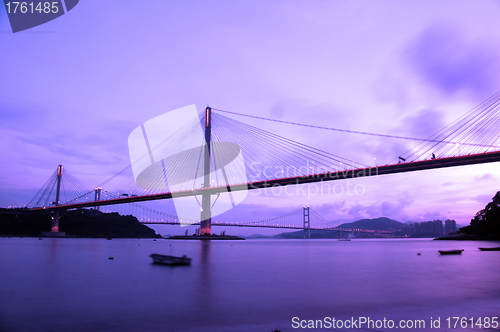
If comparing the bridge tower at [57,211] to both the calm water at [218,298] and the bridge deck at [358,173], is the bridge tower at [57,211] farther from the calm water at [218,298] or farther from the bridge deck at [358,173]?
the calm water at [218,298]

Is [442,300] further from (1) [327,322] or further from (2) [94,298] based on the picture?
(2) [94,298]

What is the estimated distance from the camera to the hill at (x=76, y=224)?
303 feet

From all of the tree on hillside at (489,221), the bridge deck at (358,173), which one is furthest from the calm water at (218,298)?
the tree on hillside at (489,221)

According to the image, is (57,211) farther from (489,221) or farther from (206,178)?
(489,221)

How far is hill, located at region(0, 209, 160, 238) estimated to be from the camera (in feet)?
303

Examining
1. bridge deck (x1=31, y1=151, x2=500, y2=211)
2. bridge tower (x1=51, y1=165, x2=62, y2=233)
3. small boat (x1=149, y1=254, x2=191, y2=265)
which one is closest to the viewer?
small boat (x1=149, y1=254, x2=191, y2=265)

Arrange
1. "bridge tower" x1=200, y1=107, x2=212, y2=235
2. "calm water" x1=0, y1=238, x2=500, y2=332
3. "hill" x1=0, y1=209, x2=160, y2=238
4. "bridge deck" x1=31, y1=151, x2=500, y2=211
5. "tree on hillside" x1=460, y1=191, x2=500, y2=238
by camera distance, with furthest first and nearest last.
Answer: "hill" x1=0, y1=209, x2=160, y2=238 < "tree on hillside" x1=460, y1=191, x2=500, y2=238 < "bridge tower" x1=200, y1=107, x2=212, y2=235 < "bridge deck" x1=31, y1=151, x2=500, y2=211 < "calm water" x1=0, y1=238, x2=500, y2=332

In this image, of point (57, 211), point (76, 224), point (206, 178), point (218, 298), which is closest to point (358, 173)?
point (206, 178)

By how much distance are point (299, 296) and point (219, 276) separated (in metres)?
6.79

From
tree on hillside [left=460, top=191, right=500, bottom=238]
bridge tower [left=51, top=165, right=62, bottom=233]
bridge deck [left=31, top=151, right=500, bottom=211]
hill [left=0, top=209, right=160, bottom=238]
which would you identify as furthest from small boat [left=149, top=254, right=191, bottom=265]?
hill [left=0, top=209, right=160, bottom=238]

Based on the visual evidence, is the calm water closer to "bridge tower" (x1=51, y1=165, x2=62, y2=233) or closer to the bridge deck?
the bridge deck

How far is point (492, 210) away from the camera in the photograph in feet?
230

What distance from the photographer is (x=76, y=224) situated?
98500 millimetres

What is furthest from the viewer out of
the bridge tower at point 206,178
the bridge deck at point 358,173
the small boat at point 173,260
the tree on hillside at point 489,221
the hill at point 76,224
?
the hill at point 76,224
